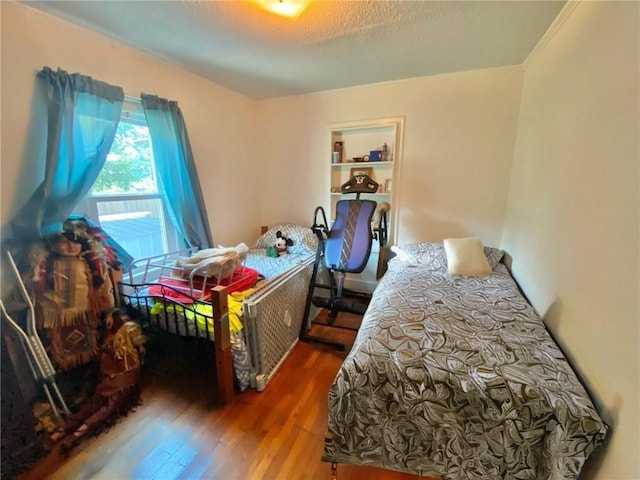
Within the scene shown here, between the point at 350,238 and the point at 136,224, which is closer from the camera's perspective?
the point at 136,224

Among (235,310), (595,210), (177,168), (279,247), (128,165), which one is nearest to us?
(595,210)

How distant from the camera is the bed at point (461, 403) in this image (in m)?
0.98

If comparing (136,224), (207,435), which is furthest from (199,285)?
(207,435)

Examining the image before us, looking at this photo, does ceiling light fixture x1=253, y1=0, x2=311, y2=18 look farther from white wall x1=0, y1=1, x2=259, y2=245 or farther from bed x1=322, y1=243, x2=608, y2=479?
bed x1=322, y1=243, x2=608, y2=479

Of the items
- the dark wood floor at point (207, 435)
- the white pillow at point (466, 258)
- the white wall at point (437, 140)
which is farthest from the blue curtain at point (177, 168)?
the white pillow at point (466, 258)

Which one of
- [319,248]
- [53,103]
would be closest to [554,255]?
[319,248]

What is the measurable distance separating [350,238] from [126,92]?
2.17 meters

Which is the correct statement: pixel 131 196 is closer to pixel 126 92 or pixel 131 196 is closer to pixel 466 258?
pixel 126 92

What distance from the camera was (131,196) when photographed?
222 centimetres

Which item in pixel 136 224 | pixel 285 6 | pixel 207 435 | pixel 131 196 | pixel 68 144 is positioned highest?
pixel 285 6

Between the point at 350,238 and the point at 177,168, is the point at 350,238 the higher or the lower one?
the lower one

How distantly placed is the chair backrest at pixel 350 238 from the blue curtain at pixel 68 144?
1.90 m

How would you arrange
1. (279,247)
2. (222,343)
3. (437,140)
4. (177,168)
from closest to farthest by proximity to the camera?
1. (222,343)
2. (177,168)
3. (437,140)
4. (279,247)

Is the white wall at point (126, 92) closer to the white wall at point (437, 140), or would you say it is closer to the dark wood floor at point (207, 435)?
the white wall at point (437, 140)
